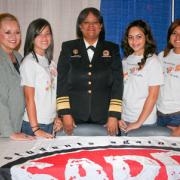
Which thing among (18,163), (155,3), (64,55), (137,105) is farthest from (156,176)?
(155,3)

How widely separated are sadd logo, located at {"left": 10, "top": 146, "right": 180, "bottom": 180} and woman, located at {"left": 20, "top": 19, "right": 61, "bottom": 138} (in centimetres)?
60

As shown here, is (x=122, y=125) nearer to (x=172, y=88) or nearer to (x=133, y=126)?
(x=133, y=126)

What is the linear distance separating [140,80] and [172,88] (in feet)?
0.92

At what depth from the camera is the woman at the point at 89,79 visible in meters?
2.44

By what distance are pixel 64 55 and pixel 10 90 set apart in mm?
580

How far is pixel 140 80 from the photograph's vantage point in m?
2.44

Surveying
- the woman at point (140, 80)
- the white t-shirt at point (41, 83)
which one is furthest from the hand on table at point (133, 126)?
the white t-shirt at point (41, 83)

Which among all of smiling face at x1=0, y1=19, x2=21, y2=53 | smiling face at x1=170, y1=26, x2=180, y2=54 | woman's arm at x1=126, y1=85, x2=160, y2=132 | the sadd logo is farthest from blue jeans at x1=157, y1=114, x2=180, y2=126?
smiling face at x1=0, y1=19, x2=21, y2=53

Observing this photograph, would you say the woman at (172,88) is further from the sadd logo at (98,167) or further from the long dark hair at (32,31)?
the long dark hair at (32,31)

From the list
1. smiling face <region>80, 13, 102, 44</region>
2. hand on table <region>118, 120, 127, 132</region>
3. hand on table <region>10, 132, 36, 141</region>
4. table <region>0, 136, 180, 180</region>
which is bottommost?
hand on table <region>118, 120, 127, 132</region>

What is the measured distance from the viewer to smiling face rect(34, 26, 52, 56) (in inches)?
89.7

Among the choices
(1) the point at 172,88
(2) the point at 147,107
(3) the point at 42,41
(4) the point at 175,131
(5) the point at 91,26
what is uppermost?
(5) the point at 91,26

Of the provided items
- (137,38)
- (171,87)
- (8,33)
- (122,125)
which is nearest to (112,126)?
(122,125)

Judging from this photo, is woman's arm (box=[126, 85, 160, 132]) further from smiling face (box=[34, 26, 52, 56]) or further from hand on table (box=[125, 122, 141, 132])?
smiling face (box=[34, 26, 52, 56])
